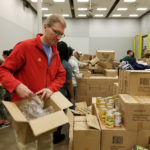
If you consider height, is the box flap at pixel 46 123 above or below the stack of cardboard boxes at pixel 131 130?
above

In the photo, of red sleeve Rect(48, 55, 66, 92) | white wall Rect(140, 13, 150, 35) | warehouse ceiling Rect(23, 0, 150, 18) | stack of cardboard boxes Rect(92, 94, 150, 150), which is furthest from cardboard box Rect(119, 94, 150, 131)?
white wall Rect(140, 13, 150, 35)

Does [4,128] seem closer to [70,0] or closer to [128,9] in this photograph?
[70,0]

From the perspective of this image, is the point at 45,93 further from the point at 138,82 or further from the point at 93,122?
the point at 138,82

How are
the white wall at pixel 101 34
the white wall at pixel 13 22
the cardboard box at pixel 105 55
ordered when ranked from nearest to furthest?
the cardboard box at pixel 105 55, the white wall at pixel 13 22, the white wall at pixel 101 34

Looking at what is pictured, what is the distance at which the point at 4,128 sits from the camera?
2.85 metres

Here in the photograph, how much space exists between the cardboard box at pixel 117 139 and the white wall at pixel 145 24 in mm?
8082

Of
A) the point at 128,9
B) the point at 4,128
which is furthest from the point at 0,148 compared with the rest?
the point at 128,9

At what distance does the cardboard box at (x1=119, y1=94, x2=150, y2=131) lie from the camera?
1.70 meters

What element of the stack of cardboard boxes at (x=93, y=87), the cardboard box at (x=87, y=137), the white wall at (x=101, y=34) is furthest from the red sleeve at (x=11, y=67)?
the white wall at (x=101, y=34)

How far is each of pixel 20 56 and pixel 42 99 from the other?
335 millimetres

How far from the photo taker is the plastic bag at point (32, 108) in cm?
114

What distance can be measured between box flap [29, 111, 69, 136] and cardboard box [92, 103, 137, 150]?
86 cm

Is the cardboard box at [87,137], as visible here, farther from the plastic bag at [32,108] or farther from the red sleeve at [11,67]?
the red sleeve at [11,67]

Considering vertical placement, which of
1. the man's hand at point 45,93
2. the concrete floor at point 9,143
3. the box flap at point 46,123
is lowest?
the concrete floor at point 9,143
